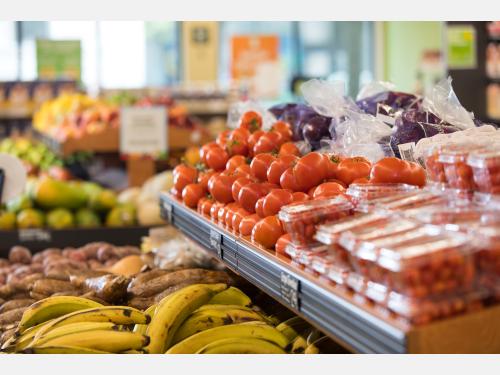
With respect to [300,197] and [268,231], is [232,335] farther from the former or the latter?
[300,197]

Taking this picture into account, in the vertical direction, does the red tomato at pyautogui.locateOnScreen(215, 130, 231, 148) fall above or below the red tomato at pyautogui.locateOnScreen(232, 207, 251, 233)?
above

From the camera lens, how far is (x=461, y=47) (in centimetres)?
887

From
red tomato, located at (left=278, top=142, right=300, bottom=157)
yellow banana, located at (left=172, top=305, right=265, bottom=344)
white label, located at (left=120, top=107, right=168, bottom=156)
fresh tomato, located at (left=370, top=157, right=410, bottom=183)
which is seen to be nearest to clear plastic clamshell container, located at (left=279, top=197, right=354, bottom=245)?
fresh tomato, located at (left=370, top=157, right=410, bottom=183)

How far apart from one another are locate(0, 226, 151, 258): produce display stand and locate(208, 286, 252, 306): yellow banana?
2.18 m

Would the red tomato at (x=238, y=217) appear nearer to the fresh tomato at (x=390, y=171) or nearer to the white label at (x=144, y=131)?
the fresh tomato at (x=390, y=171)

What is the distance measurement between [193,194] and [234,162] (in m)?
0.21

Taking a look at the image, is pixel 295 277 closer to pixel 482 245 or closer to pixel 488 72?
pixel 482 245

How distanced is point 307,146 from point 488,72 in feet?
22.4

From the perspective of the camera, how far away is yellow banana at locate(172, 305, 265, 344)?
221 cm

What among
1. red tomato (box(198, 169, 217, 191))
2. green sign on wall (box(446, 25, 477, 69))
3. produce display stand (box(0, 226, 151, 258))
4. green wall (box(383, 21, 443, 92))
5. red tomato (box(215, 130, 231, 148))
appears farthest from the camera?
green wall (box(383, 21, 443, 92))

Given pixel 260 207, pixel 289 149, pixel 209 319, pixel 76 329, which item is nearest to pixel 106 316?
pixel 76 329

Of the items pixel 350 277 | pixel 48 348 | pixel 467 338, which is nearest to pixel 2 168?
pixel 48 348

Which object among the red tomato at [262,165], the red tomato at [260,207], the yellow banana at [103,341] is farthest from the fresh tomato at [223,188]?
the yellow banana at [103,341]

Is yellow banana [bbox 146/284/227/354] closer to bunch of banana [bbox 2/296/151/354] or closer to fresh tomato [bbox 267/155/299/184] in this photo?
bunch of banana [bbox 2/296/151/354]
